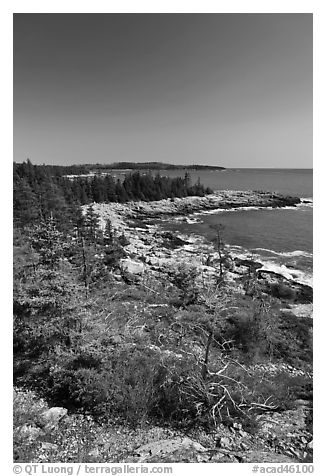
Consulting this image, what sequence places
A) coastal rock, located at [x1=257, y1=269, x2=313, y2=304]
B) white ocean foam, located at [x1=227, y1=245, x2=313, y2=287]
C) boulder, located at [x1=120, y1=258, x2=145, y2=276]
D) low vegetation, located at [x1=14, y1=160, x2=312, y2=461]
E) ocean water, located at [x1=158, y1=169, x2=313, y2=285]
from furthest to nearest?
ocean water, located at [x1=158, y1=169, x2=313, y2=285], white ocean foam, located at [x1=227, y1=245, x2=313, y2=287], boulder, located at [x1=120, y1=258, x2=145, y2=276], coastal rock, located at [x1=257, y1=269, x2=313, y2=304], low vegetation, located at [x1=14, y1=160, x2=312, y2=461]

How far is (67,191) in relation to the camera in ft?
109

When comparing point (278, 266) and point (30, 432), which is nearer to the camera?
point (30, 432)

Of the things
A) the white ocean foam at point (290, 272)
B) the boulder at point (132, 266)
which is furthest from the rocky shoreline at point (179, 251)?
the white ocean foam at point (290, 272)

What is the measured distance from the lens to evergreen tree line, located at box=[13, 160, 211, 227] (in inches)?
819

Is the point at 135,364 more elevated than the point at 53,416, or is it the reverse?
the point at 135,364

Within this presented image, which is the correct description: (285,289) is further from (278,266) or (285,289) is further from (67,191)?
(67,191)

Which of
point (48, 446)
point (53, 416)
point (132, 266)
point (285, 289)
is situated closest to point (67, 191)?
point (132, 266)

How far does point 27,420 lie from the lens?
5551mm

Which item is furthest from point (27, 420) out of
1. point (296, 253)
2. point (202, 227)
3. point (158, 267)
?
point (202, 227)

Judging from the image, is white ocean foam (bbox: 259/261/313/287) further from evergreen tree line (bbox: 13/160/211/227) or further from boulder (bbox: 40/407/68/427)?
boulder (bbox: 40/407/68/427)

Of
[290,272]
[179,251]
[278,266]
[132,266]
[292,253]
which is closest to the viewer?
[132,266]

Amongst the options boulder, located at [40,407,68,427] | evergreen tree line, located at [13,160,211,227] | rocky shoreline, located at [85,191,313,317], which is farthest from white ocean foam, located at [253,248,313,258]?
boulder, located at [40,407,68,427]

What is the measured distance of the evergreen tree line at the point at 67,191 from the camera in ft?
68.3

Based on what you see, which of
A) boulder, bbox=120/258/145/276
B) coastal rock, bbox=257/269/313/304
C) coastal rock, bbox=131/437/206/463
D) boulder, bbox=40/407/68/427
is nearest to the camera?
coastal rock, bbox=131/437/206/463
